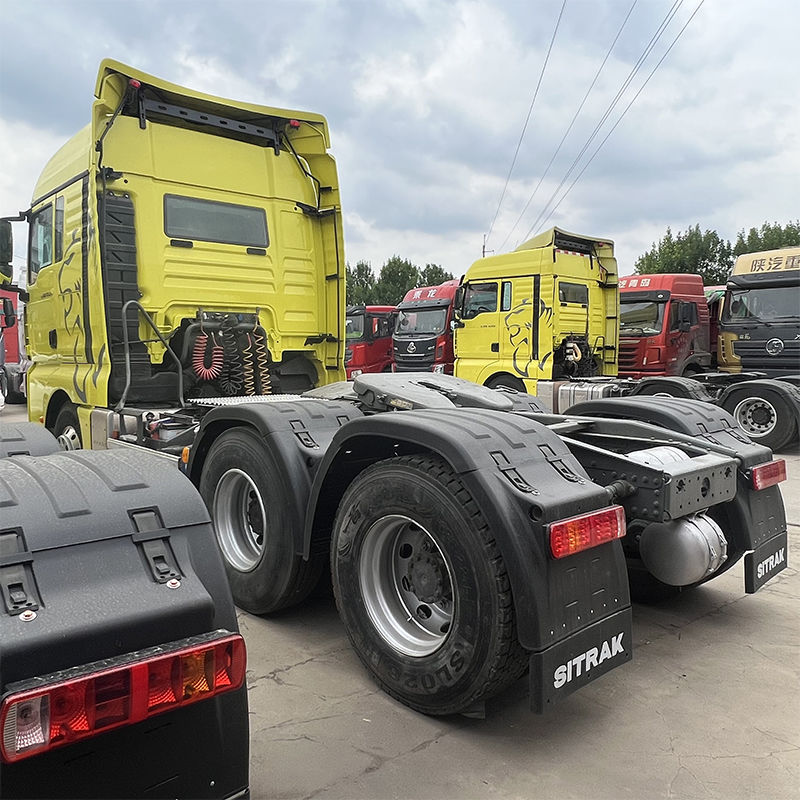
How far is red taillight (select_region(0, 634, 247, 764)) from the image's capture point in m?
1.37

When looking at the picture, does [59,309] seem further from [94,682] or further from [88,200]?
[94,682]

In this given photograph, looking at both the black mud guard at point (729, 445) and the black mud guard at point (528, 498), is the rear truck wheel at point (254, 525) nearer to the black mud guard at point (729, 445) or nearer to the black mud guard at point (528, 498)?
the black mud guard at point (528, 498)

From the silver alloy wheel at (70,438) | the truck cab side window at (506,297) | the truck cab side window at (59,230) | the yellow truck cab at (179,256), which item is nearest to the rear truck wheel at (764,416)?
the truck cab side window at (506,297)

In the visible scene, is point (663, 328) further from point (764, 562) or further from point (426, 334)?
point (764, 562)

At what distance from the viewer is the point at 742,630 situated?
3619 millimetres

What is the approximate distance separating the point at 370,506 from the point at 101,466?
1195 mm

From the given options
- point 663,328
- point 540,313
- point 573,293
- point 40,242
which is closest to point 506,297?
point 540,313

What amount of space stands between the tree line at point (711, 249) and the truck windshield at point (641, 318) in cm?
2754

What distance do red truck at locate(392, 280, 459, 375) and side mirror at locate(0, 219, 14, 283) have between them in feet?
31.4

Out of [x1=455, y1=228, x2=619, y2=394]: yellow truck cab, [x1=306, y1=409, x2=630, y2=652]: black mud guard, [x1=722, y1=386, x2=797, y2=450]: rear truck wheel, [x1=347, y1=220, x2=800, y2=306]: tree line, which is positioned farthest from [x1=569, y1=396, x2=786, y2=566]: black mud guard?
[x1=347, y1=220, x2=800, y2=306]: tree line

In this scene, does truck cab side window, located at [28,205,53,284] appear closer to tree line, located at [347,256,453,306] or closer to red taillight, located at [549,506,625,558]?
red taillight, located at [549,506,625,558]

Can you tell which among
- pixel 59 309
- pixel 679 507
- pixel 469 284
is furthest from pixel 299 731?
pixel 469 284

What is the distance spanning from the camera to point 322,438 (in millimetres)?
3512

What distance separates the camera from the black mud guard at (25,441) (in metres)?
2.97
